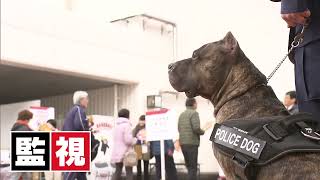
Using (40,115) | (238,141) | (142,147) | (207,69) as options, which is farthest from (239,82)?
(40,115)

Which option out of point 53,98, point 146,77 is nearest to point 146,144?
point 146,77

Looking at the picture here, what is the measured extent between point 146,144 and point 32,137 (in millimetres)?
4872

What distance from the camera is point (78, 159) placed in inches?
248

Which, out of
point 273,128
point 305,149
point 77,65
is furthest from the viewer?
point 77,65

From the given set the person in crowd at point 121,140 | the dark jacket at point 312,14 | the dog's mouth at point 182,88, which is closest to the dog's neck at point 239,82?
the dog's mouth at point 182,88

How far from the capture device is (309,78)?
210 centimetres

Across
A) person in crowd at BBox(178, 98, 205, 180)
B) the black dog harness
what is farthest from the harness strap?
person in crowd at BBox(178, 98, 205, 180)

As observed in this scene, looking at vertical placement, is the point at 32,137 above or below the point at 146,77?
below

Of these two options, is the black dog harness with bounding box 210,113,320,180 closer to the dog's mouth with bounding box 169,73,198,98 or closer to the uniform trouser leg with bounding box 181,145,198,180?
the dog's mouth with bounding box 169,73,198,98

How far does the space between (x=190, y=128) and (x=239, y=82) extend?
22.5 ft

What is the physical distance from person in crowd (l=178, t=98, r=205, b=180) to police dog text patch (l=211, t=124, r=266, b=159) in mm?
6989

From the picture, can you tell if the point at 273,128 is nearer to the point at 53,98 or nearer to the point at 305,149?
the point at 305,149

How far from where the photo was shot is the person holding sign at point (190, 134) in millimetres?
9227

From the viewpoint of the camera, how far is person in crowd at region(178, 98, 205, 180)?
9.23m
